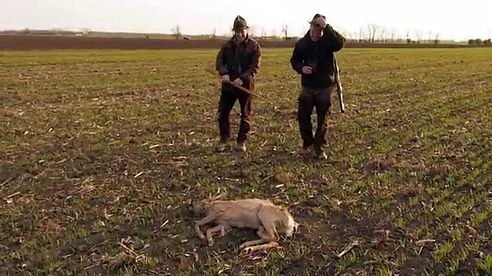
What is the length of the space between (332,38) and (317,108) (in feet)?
3.50

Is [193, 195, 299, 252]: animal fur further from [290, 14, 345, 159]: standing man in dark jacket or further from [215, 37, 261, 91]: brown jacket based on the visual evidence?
[215, 37, 261, 91]: brown jacket

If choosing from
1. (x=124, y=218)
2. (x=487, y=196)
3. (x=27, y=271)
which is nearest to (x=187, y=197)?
(x=124, y=218)

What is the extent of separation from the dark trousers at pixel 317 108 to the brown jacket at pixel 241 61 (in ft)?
3.09

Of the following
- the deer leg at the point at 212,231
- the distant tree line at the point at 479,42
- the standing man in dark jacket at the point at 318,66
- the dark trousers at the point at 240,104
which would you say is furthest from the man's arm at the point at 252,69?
the distant tree line at the point at 479,42

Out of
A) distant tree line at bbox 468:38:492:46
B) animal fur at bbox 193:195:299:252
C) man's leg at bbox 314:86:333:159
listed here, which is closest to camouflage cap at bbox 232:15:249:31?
man's leg at bbox 314:86:333:159

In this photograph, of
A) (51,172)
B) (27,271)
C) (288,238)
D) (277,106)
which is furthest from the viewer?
(277,106)

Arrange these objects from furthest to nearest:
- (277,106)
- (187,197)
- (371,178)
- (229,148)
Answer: (277,106)
(229,148)
(371,178)
(187,197)

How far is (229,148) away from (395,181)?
3.08 m

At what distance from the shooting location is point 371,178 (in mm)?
7520

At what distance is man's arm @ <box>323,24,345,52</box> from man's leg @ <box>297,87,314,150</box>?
0.73m

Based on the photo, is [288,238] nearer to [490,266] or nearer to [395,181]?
[490,266]

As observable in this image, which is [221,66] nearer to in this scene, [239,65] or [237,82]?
[239,65]

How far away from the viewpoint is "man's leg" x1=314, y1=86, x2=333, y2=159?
27.2 ft

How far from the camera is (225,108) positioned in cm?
927
